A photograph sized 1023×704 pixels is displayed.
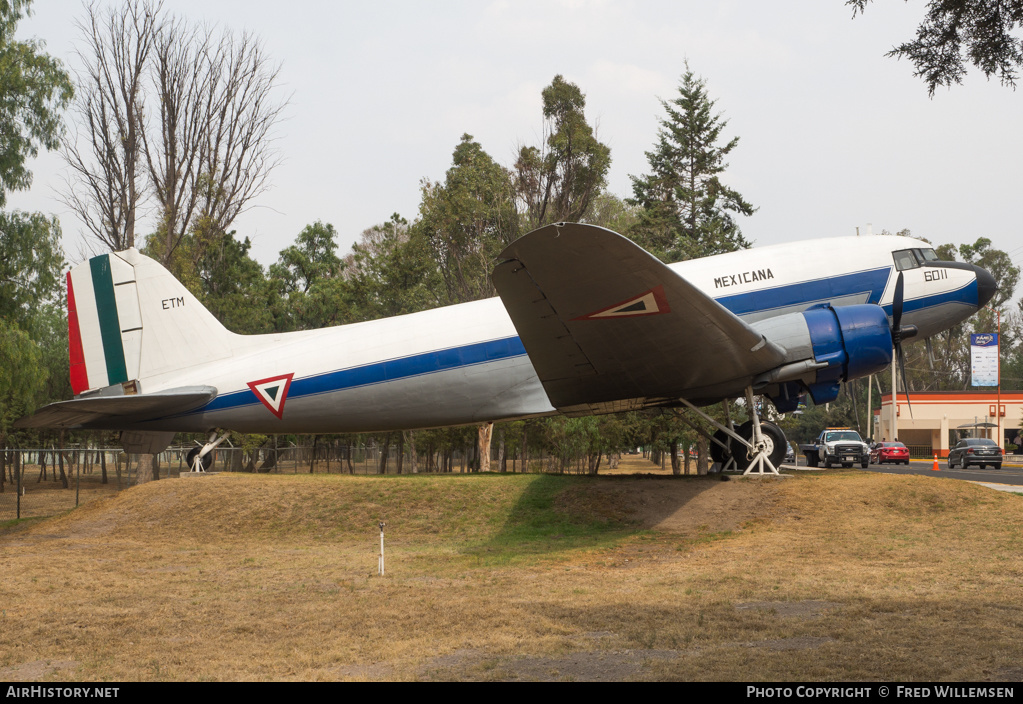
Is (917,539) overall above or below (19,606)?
below

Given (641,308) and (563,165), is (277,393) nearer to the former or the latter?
(641,308)

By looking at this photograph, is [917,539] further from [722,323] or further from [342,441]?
[342,441]

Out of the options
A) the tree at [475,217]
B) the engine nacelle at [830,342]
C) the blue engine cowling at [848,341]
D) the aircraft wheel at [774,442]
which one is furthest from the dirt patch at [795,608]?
the tree at [475,217]

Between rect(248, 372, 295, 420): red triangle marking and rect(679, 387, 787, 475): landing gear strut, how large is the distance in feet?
26.9

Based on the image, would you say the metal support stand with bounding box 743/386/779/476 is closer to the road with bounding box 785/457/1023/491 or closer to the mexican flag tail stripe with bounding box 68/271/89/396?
the road with bounding box 785/457/1023/491

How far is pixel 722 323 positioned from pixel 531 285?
340 centimetres

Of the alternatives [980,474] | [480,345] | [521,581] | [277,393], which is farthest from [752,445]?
[980,474]

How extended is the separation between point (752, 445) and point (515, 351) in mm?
5017

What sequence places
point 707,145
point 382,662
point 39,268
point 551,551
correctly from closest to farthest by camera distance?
point 382,662 < point 551,551 < point 39,268 < point 707,145

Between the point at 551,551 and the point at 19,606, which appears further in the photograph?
the point at 551,551

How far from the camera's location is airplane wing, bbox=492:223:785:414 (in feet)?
32.1

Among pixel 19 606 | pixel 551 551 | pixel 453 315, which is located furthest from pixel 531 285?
pixel 19 606

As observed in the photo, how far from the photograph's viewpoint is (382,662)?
6145mm

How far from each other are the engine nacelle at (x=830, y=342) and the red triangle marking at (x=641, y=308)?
374 centimetres
